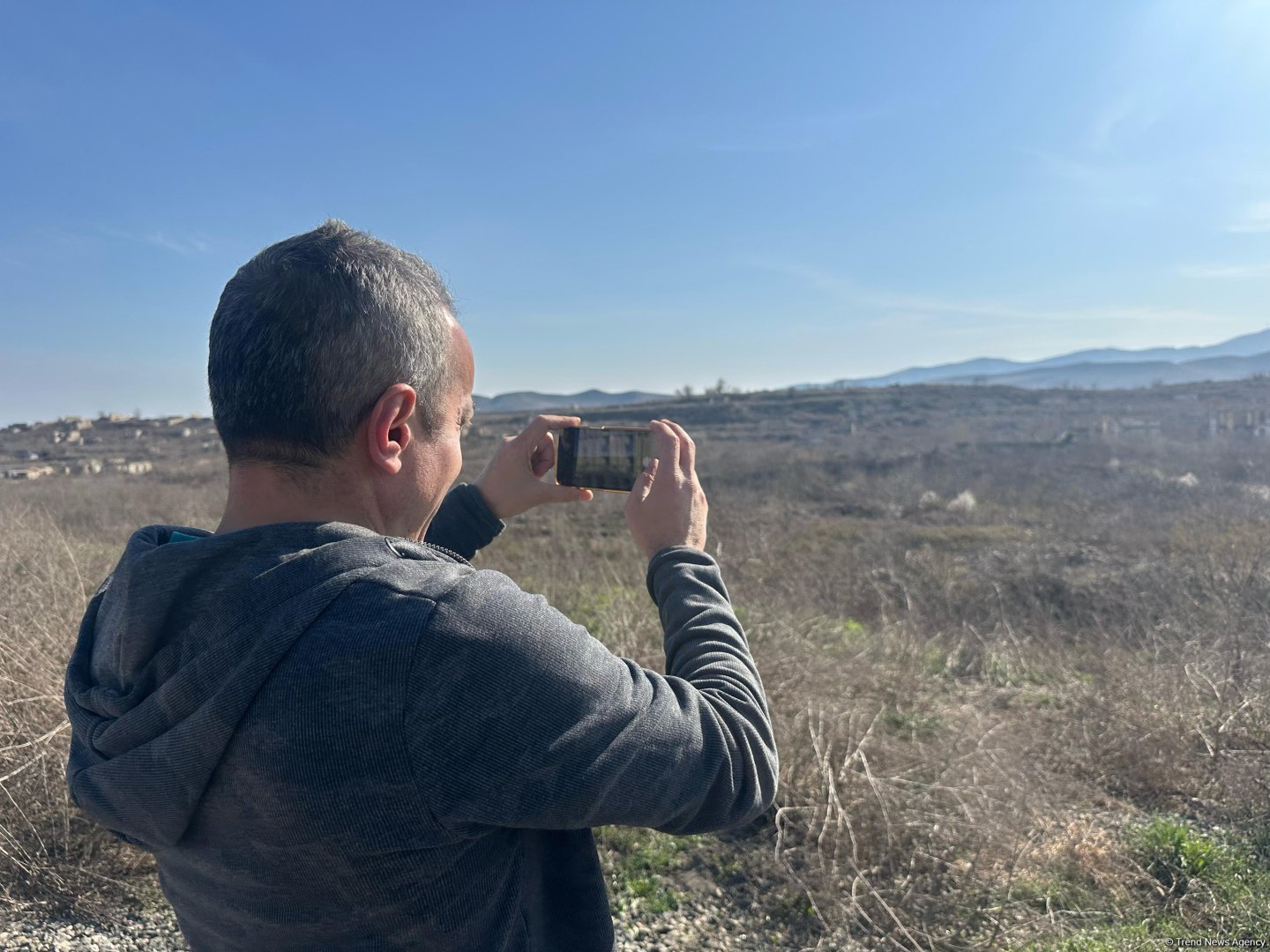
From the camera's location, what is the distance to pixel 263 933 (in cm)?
108

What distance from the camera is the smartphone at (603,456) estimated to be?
5.74ft

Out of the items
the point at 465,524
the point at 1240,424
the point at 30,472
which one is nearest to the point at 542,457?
the point at 465,524

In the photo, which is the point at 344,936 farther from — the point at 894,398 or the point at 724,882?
the point at 894,398

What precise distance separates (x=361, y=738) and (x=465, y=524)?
104 centimetres

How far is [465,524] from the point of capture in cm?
198

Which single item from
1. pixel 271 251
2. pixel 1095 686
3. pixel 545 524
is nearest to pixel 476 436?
pixel 545 524

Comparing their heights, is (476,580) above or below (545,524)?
above

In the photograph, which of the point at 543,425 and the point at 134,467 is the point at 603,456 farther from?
the point at 134,467

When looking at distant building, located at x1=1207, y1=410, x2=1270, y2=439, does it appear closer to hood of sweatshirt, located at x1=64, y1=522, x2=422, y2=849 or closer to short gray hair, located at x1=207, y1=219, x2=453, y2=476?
short gray hair, located at x1=207, y1=219, x2=453, y2=476

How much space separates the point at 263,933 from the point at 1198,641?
7.72 meters

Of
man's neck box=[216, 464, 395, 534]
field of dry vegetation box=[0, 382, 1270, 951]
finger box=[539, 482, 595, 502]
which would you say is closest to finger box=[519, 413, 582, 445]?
finger box=[539, 482, 595, 502]

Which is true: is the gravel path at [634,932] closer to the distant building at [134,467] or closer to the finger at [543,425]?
the finger at [543,425]

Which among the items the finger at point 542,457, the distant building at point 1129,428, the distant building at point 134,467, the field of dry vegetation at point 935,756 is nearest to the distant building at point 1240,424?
the distant building at point 1129,428

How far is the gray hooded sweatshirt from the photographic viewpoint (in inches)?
37.5
